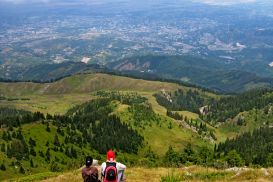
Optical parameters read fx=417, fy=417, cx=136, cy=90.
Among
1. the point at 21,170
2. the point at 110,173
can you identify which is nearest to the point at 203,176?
the point at 110,173

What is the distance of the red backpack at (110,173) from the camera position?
31078 millimetres

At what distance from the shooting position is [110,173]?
31.0m

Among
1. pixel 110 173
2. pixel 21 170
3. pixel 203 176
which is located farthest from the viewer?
pixel 21 170

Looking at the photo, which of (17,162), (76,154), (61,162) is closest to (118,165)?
(17,162)

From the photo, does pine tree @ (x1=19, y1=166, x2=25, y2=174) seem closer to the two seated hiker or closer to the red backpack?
the two seated hiker

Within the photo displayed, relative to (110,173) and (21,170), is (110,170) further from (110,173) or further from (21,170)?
(21,170)

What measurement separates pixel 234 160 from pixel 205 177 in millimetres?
100830

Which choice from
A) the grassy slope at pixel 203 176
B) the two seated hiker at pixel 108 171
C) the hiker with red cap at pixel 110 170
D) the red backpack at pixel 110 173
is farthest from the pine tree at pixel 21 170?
the red backpack at pixel 110 173

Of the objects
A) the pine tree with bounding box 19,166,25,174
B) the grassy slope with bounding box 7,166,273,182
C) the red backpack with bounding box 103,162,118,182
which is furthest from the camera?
the pine tree with bounding box 19,166,25,174

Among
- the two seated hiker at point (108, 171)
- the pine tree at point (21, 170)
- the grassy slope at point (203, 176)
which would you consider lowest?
the pine tree at point (21, 170)

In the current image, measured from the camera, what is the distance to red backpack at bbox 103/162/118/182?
3108cm

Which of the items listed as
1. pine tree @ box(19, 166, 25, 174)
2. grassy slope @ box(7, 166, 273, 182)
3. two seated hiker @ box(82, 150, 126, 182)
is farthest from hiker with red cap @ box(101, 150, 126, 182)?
pine tree @ box(19, 166, 25, 174)

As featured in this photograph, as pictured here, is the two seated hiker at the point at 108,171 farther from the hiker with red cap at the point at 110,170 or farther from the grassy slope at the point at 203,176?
the grassy slope at the point at 203,176

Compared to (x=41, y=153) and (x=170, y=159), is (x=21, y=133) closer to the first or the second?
(x=41, y=153)
